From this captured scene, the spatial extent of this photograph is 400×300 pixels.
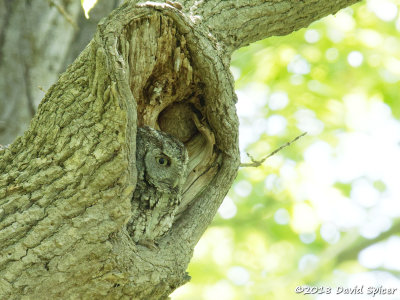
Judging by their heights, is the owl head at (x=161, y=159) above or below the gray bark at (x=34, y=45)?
below

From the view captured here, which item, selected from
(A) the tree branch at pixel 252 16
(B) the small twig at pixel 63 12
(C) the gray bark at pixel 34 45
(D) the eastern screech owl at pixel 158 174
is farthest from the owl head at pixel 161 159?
(B) the small twig at pixel 63 12

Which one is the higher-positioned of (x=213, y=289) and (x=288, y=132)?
(x=288, y=132)

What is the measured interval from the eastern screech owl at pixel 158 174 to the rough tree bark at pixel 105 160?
157 millimetres

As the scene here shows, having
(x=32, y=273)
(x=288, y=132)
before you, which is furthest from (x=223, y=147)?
(x=288, y=132)

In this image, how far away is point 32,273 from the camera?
6.28 ft

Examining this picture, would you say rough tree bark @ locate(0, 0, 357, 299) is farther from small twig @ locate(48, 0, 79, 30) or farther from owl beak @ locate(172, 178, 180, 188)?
small twig @ locate(48, 0, 79, 30)

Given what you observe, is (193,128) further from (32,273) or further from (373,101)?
(373,101)

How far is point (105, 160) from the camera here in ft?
6.63

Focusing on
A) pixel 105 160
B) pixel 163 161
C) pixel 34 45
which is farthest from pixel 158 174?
pixel 34 45

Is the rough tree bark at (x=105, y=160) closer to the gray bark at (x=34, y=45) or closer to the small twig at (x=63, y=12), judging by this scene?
the gray bark at (x=34, y=45)

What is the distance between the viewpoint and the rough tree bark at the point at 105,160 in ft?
6.40

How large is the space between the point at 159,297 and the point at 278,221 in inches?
167

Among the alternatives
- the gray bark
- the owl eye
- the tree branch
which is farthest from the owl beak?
the gray bark

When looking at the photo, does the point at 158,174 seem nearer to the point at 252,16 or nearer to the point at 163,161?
the point at 163,161
